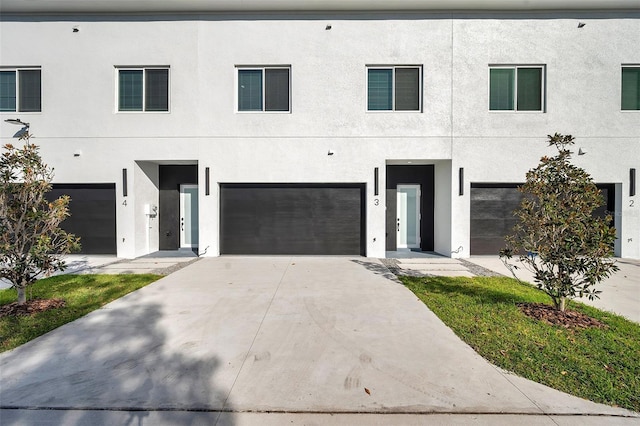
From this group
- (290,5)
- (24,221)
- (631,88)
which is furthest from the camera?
(631,88)

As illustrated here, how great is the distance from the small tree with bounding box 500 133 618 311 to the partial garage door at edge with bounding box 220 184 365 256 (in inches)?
216

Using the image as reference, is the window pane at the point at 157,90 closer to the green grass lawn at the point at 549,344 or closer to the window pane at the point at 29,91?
the window pane at the point at 29,91

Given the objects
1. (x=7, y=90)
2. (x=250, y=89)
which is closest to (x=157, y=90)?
(x=250, y=89)

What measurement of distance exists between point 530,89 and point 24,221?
1332cm

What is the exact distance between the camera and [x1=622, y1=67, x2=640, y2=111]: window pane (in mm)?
9070

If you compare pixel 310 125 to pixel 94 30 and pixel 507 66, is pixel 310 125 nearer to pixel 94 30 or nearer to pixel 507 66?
pixel 507 66

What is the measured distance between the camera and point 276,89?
927 centimetres

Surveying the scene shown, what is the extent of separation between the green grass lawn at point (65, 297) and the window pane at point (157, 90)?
18.4ft

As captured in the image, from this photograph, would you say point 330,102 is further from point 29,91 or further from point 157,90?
point 29,91

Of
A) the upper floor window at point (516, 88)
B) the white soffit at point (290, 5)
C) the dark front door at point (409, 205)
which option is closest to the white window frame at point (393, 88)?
the white soffit at point (290, 5)

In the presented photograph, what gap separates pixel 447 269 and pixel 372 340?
187 inches

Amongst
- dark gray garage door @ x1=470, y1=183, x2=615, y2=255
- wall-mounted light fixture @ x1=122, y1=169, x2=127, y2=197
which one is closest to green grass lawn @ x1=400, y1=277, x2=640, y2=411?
dark gray garage door @ x1=470, y1=183, x2=615, y2=255

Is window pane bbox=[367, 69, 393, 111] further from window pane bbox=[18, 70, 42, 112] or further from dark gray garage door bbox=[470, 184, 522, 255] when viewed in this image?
window pane bbox=[18, 70, 42, 112]

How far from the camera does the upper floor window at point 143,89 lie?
930 centimetres
